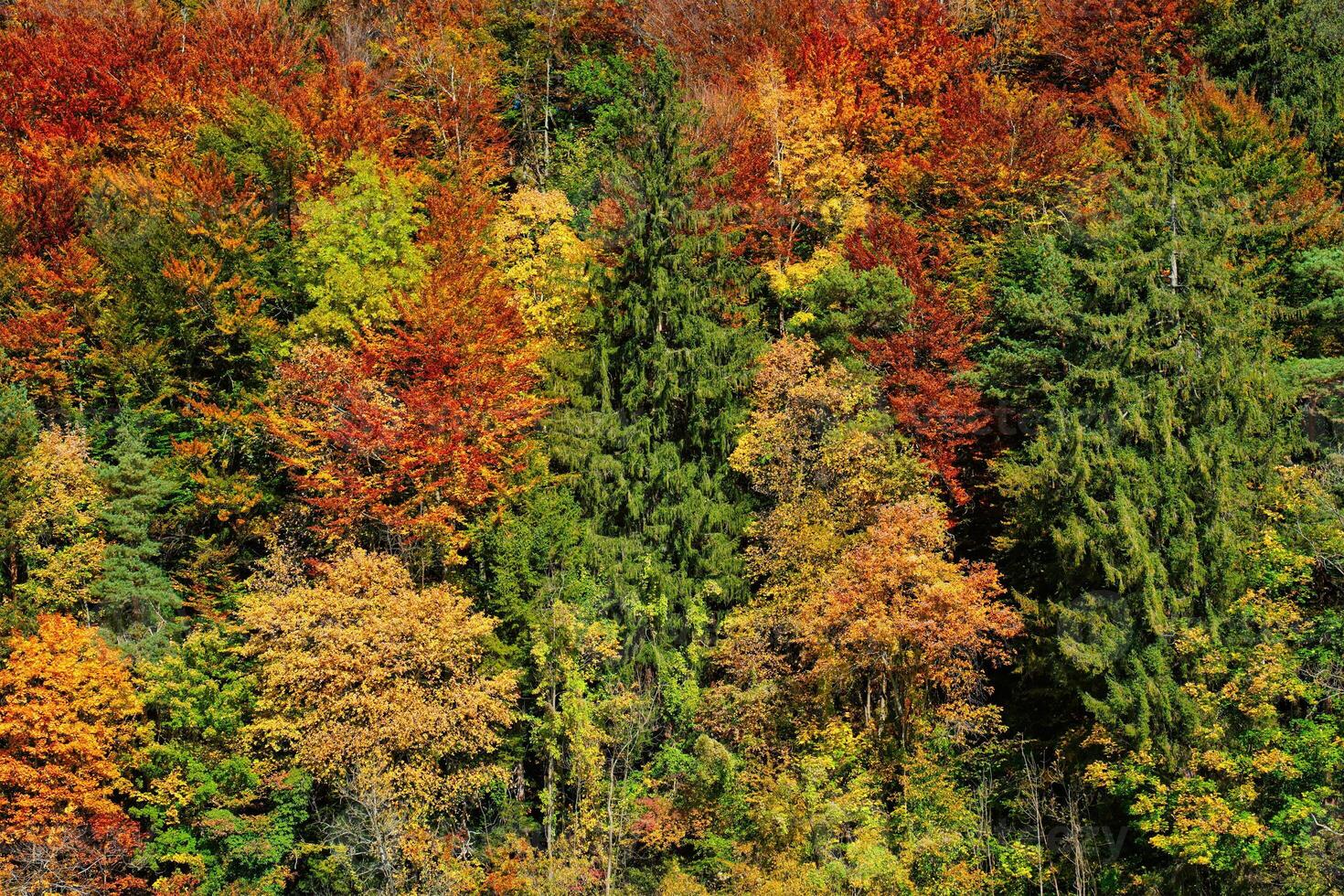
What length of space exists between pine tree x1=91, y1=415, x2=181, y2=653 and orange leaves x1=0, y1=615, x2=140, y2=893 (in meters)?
1.46

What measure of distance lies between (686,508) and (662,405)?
10.8ft

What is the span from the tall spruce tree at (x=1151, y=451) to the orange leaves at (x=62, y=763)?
2259cm

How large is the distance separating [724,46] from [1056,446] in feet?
97.3

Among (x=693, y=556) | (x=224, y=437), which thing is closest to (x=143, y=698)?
(x=224, y=437)

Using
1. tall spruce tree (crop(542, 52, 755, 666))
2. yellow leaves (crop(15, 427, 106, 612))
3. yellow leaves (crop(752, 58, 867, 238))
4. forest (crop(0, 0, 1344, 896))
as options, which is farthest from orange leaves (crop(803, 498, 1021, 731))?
yellow leaves (crop(15, 427, 106, 612))

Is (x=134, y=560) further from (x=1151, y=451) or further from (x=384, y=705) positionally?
(x=1151, y=451)

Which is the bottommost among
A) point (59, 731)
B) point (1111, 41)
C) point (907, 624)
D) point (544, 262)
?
point (59, 731)

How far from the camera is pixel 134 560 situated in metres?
32.2

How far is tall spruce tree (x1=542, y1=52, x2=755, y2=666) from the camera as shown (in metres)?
34.0

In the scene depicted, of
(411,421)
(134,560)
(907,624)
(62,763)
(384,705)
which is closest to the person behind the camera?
(907,624)

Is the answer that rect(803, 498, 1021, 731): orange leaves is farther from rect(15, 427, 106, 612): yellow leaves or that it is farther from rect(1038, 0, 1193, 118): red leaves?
rect(1038, 0, 1193, 118): red leaves

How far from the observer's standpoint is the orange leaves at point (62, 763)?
2903cm

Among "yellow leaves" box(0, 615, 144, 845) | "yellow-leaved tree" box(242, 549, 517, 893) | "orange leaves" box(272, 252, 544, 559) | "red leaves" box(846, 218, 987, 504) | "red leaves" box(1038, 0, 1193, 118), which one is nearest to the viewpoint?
"yellow-leaved tree" box(242, 549, 517, 893)

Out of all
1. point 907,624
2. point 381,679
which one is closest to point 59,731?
point 381,679
